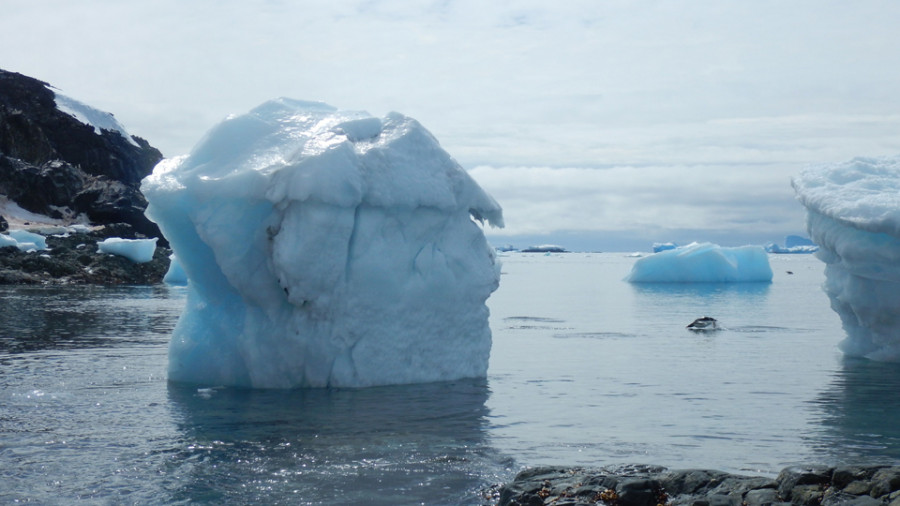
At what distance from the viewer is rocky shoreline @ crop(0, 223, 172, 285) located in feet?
125

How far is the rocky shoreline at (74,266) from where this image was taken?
38000 millimetres

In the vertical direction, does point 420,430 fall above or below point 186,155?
below

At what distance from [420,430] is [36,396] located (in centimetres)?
531

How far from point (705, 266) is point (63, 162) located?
4028 cm

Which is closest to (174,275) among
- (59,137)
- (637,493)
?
(59,137)

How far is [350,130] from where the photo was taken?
13.6 metres

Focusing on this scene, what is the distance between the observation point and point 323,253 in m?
12.4

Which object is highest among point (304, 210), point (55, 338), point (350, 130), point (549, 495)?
point (350, 130)

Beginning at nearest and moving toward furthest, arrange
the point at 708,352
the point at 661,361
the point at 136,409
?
the point at 136,409 → the point at 661,361 → the point at 708,352

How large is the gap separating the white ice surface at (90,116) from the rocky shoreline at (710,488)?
230 feet

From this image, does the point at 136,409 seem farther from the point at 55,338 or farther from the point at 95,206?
the point at 95,206

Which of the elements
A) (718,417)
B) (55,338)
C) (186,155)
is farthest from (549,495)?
(55,338)

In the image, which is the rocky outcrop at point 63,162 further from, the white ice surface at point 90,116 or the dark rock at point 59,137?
the white ice surface at point 90,116

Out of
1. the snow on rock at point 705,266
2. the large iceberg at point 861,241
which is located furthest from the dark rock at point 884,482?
the snow on rock at point 705,266
